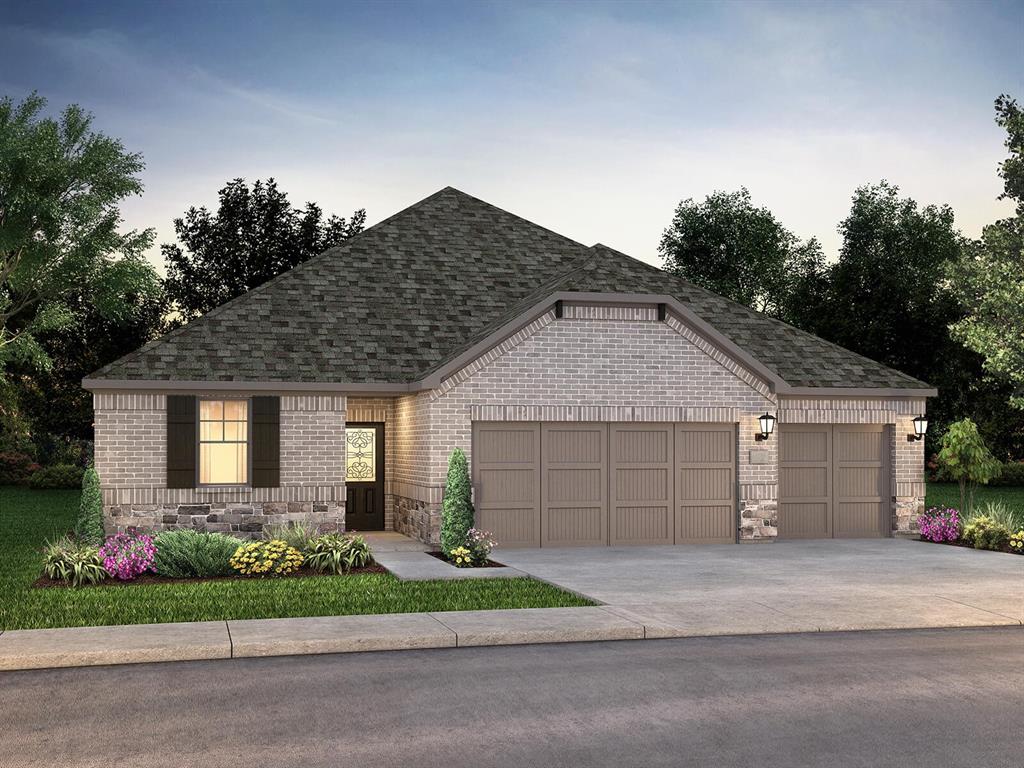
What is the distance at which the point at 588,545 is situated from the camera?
20781 mm

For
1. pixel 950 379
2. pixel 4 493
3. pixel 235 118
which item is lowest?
pixel 4 493

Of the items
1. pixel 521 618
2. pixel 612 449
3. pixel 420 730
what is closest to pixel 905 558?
pixel 612 449

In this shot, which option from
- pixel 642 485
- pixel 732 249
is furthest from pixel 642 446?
pixel 732 249

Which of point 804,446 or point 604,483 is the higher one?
point 804,446

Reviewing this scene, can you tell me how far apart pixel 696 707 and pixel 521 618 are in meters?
3.78

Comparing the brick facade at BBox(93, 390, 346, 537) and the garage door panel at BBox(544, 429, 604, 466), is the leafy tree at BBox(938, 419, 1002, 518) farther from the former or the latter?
the brick facade at BBox(93, 390, 346, 537)

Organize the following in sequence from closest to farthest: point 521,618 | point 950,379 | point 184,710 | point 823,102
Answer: point 184,710 < point 521,618 < point 823,102 < point 950,379

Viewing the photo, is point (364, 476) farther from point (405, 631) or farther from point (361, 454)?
point (405, 631)

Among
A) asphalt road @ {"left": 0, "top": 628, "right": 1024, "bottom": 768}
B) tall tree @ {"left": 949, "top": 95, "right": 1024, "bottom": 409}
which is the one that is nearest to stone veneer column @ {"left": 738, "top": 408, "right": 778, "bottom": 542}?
asphalt road @ {"left": 0, "top": 628, "right": 1024, "bottom": 768}

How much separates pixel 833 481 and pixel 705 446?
10.7 feet

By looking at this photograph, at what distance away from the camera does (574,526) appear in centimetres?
2075

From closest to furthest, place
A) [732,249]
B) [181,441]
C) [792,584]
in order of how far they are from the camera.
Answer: [792,584] < [181,441] < [732,249]

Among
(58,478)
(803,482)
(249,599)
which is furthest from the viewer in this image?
(58,478)

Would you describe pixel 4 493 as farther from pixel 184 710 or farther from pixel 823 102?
pixel 184 710
